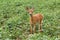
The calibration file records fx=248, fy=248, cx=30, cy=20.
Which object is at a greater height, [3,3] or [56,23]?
[3,3]

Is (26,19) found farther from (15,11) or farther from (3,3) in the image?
(3,3)

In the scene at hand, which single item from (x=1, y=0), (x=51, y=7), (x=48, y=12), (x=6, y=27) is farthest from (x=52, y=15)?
(x=1, y=0)

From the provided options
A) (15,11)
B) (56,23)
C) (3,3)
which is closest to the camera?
(56,23)

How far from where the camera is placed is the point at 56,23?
9953 mm

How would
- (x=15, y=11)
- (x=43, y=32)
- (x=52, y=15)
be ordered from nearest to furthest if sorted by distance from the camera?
(x=43, y=32) < (x=52, y=15) < (x=15, y=11)

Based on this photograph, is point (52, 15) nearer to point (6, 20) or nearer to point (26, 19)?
point (26, 19)

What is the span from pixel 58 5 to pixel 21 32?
12.5 feet

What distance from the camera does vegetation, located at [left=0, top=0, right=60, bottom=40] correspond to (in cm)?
888

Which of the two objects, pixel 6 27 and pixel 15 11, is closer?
pixel 6 27

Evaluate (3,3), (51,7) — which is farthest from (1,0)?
(51,7)

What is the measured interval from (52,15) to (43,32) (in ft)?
5.60

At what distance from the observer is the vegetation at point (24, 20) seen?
8883 millimetres

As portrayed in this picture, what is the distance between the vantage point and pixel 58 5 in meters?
12.5

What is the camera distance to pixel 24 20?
1041cm
